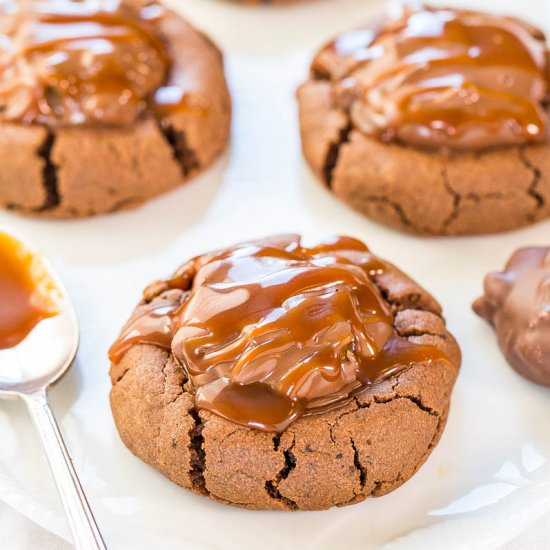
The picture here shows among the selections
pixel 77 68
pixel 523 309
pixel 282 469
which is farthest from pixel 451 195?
pixel 77 68

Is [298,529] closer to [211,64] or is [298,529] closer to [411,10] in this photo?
[211,64]

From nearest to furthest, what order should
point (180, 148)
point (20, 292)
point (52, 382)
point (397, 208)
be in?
point (52, 382), point (20, 292), point (397, 208), point (180, 148)

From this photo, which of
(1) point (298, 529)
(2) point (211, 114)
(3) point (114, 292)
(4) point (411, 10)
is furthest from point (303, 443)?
(4) point (411, 10)

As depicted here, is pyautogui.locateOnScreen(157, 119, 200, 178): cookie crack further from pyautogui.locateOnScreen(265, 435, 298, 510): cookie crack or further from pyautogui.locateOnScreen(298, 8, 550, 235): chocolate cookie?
pyautogui.locateOnScreen(265, 435, 298, 510): cookie crack

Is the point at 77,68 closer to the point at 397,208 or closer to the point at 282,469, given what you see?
the point at 397,208

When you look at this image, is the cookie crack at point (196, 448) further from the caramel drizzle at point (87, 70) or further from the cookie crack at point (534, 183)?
the cookie crack at point (534, 183)
